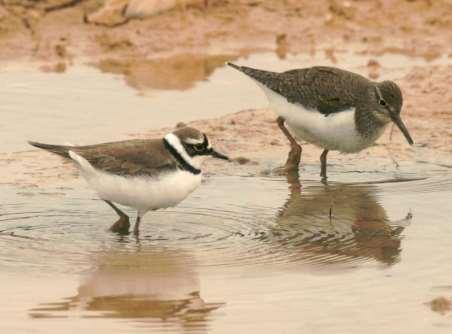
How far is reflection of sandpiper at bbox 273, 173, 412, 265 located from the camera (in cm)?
1025

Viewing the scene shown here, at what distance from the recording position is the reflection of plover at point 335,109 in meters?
12.5

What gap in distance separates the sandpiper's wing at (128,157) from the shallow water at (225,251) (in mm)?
586

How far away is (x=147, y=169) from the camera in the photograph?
1037 cm

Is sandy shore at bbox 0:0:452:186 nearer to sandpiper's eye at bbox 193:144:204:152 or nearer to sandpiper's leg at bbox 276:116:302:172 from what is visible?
sandpiper's leg at bbox 276:116:302:172

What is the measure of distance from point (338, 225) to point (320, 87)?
6.85 feet

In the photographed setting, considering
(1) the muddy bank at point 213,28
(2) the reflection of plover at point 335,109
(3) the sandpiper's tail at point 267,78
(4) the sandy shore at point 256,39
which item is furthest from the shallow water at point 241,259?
(1) the muddy bank at point 213,28

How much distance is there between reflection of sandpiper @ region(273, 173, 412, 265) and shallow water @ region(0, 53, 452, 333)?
17 mm

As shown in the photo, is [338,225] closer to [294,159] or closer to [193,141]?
[193,141]

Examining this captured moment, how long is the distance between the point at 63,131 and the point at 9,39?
144 inches

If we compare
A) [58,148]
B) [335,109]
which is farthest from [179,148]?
[335,109]

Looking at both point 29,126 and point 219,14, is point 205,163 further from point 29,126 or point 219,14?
point 219,14

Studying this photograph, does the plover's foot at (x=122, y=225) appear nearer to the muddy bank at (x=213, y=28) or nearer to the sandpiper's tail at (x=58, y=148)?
the sandpiper's tail at (x=58, y=148)

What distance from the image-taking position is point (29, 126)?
1391 centimetres

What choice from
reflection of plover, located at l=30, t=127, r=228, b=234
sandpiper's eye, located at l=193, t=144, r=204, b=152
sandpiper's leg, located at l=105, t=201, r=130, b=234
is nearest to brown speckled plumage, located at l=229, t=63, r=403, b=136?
reflection of plover, located at l=30, t=127, r=228, b=234
